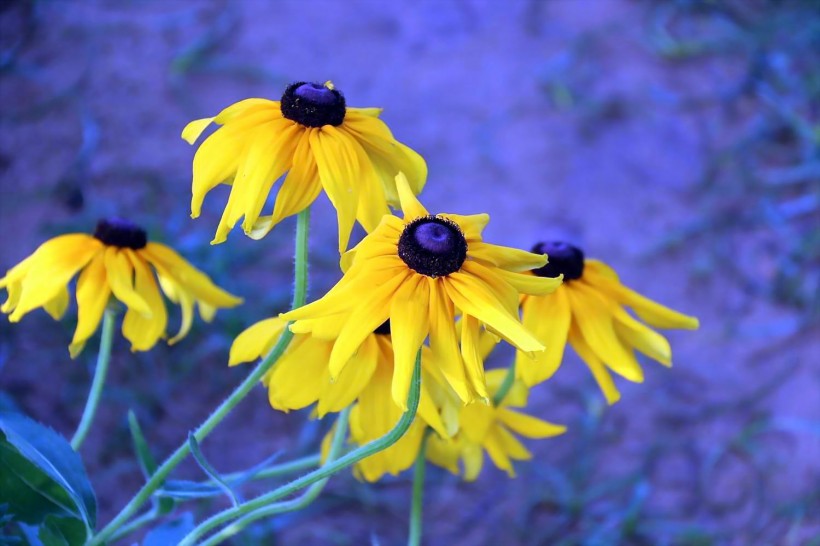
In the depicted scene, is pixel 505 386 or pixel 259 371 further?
pixel 505 386

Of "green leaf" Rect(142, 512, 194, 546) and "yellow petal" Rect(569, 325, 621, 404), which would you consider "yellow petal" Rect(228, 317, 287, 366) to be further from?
"yellow petal" Rect(569, 325, 621, 404)

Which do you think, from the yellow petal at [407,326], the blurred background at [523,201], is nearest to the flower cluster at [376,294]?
the yellow petal at [407,326]

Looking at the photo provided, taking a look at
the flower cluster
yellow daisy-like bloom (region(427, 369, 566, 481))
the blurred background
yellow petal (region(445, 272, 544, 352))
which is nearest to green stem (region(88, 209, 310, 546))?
the flower cluster

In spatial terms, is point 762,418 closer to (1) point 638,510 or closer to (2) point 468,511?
(1) point 638,510

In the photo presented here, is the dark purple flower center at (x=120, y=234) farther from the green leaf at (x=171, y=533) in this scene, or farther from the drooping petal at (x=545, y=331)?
the drooping petal at (x=545, y=331)

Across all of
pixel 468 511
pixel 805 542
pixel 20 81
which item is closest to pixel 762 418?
pixel 805 542

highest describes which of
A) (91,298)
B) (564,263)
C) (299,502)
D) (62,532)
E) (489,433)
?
(564,263)

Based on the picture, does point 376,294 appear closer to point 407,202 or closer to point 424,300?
point 424,300

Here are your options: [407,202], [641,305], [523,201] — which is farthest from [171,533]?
[523,201]
